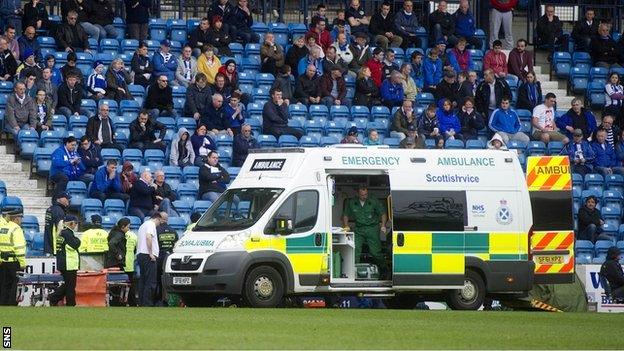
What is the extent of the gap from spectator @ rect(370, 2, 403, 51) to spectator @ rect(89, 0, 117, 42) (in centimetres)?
613

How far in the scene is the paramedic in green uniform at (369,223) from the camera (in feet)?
88.5

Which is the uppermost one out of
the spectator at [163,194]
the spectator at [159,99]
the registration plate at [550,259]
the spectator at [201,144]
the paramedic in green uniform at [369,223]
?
the spectator at [159,99]

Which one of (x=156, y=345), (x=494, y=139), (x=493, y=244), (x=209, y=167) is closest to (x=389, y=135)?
(x=494, y=139)

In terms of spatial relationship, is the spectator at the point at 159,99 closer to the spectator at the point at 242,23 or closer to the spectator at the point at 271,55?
the spectator at the point at 271,55

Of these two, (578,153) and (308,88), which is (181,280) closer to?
(308,88)

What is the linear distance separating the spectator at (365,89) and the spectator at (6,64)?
7379mm

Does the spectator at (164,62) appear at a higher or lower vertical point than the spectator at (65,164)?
higher

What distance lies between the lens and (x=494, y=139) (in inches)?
1296

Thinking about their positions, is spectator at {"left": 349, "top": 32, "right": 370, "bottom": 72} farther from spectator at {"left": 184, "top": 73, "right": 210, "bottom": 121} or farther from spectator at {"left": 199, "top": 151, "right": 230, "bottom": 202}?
spectator at {"left": 199, "top": 151, "right": 230, "bottom": 202}

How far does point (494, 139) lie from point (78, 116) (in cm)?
831

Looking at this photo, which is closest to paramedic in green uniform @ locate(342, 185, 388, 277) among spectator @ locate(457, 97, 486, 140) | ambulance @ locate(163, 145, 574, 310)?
ambulance @ locate(163, 145, 574, 310)

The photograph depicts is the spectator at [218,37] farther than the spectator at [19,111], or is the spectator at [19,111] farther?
the spectator at [218,37]

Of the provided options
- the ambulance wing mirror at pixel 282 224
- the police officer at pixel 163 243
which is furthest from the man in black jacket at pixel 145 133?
the ambulance wing mirror at pixel 282 224

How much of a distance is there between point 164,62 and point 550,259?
9.51 metres
